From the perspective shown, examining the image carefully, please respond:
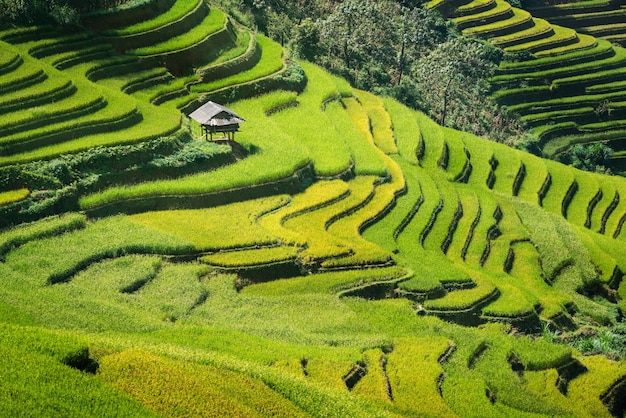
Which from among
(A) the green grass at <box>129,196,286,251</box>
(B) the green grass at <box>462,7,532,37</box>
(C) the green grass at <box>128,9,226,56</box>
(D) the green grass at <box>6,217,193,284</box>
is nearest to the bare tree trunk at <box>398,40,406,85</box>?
(B) the green grass at <box>462,7,532,37</box>

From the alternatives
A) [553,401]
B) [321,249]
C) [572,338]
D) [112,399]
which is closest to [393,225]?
[321,249]

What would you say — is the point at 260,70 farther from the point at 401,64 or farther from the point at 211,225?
the point at 401,64

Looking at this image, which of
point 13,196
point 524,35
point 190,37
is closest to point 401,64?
point 524,35

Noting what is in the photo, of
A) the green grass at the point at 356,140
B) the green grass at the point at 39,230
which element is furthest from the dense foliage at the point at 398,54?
the green grass at the point at 39,230

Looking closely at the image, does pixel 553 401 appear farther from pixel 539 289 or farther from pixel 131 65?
pixel 131 65

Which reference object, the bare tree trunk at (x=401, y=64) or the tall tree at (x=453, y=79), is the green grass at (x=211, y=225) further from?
the bare tree trunk at (x=401, y=64)

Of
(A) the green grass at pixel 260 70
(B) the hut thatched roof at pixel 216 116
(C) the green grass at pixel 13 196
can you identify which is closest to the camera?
(C) the green grass at pixel 13 196
